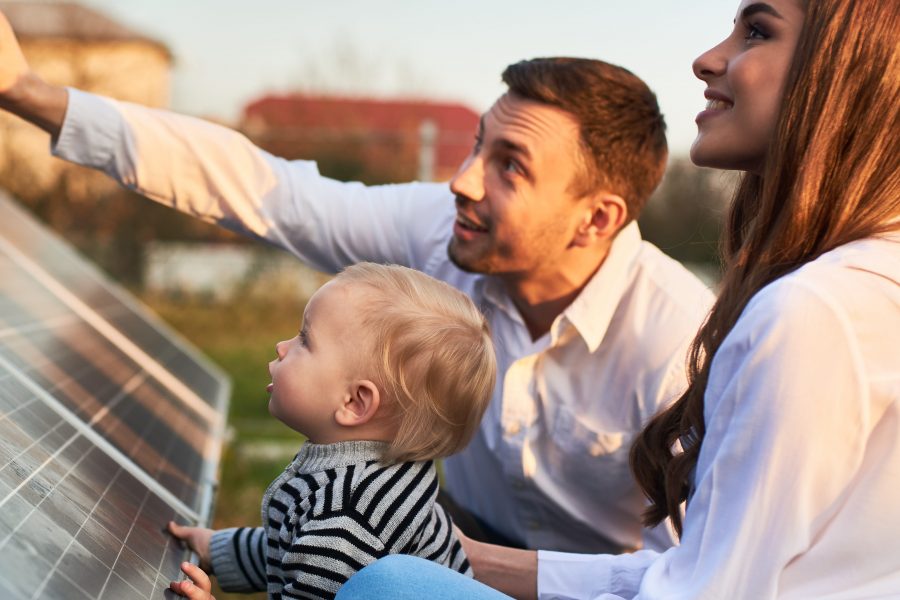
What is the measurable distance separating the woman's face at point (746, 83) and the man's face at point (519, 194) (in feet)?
3.83

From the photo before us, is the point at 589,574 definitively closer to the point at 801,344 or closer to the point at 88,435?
the point at 801,344

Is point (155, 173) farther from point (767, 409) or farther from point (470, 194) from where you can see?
point (767, 409)

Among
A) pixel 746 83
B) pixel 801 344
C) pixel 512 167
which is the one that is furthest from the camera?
pixel 512 167

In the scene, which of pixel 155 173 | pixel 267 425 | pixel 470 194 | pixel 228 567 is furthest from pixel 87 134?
pixel 267 425

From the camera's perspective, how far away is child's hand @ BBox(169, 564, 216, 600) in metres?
1.98

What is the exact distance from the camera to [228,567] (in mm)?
2418

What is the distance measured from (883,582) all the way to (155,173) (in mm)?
2371

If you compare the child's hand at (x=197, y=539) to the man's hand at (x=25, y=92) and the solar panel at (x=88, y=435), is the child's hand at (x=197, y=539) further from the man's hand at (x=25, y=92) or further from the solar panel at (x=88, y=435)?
the man's hand at (x=25, y=92)

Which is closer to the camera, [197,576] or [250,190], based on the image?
[197,576]

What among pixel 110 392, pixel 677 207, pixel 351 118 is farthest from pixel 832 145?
pixel 351 118

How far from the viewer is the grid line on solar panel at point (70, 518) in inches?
62.5

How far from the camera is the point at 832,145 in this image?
6.27 ft

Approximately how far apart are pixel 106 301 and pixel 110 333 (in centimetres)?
73

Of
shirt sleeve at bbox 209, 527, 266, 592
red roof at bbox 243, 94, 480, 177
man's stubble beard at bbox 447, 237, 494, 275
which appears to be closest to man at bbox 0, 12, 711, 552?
man's stubble beard at bbox 447, 237, 494, 275
